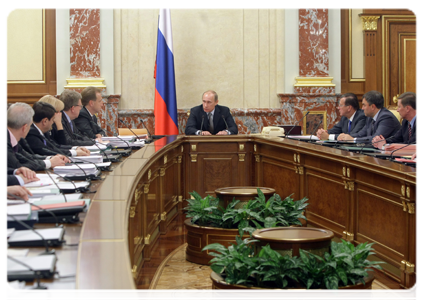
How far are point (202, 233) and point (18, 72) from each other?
5.14 m

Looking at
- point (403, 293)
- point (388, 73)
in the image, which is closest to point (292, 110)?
point (388, 73)

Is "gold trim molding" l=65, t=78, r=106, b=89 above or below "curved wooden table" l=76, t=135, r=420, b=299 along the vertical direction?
above

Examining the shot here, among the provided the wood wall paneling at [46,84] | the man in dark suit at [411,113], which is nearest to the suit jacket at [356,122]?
the man in dark suit at [411,113]

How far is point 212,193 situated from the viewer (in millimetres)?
6004

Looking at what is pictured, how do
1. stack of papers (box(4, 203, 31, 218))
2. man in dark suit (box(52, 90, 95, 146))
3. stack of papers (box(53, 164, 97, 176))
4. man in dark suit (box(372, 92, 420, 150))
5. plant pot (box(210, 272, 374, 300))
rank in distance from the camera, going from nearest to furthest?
stack of papers (box(4, 203, 31, 218)), plant pot (box(210, 272, 374, 300)), stack of papers (box(53, 164, 97, 176)), man in dark suit (box(372, 92, 420, 150)), man in dark suit (box(52, 90, 95, 146))

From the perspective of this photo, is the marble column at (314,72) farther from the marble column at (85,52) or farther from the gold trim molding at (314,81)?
the marble column at (85,52)

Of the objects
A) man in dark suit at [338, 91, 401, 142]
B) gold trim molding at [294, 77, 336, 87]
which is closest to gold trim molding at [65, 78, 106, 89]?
gold trim molding at [294, 77, 336, 87]

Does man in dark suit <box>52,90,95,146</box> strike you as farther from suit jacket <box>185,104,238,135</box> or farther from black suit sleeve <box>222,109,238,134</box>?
black suit sleeve <box>222,109,238,134</box>

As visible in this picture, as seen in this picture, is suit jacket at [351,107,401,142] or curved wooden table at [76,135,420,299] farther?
suit jacket at [351,107,401,142]

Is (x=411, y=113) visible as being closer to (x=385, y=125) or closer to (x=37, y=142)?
(x=385, y=125)

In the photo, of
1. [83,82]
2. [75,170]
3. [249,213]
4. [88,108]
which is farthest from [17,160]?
[83,82]

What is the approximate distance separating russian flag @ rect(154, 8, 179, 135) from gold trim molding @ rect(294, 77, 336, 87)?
1.81 metres

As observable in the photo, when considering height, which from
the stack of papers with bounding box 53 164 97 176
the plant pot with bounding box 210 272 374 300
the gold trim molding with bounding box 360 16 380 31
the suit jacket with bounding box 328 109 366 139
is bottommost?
the plant pot with bounding box 210 272 374 300

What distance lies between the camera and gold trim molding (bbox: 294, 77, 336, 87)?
7734 millimetres
